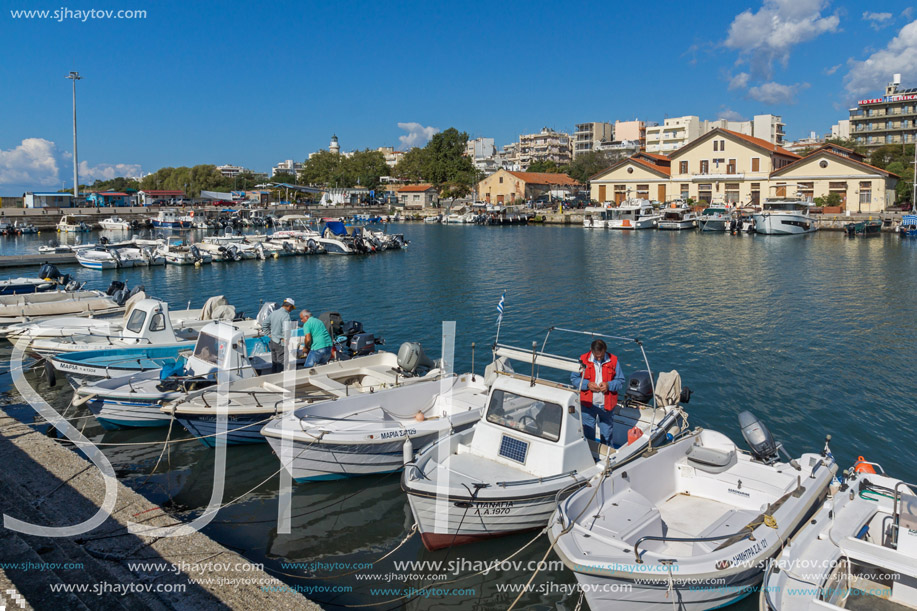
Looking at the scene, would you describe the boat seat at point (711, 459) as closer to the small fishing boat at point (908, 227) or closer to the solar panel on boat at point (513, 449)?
the solar panel on boat at point (513, 449)

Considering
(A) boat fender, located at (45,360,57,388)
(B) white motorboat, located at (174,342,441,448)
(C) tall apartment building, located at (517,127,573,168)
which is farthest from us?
(C) tall apartment building, located at (517,127,573,168)

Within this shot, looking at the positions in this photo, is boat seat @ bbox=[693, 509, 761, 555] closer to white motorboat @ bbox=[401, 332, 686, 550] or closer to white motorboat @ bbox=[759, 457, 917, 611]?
white motorboat @ bbox=[759, 457, 917, 611]

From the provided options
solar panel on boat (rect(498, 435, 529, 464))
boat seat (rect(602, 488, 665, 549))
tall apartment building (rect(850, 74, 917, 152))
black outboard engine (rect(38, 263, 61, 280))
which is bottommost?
boat seat (rect(602, 488, 665, 549))

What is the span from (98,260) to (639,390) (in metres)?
43.5

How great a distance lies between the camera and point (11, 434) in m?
10.3

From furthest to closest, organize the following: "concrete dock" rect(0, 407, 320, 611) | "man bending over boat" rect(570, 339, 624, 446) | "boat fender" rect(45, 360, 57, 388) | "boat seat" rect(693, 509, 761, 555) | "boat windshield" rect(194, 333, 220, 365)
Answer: "boat fender" rect(45, 360, 57, 388) < "boat windshield" rect(194, 333, 220, 365) < "man bending over boat" rect(570, 339, 624, 446) < "boat seat" rect(693, 509, 761, 555) < "concrete dock" rect(0, 407, 320, 611)

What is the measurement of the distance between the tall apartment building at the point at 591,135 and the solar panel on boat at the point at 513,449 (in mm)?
155920

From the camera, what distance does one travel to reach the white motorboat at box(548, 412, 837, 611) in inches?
279

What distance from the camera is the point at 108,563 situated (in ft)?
22.6

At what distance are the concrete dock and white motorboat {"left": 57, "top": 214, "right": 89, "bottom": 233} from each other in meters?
82.6

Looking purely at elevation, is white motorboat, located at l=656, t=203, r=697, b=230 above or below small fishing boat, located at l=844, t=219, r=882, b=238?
above

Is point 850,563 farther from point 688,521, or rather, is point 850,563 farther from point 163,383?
point 163,383

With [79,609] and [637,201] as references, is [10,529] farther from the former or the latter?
[637,201]

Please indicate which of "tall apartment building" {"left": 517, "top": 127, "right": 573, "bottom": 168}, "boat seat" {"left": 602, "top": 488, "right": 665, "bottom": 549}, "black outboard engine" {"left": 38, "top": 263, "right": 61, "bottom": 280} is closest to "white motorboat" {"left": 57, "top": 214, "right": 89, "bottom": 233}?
"black outboard engine" {"left": 38, "top": 263, "right": 61, "bottom": 280}
